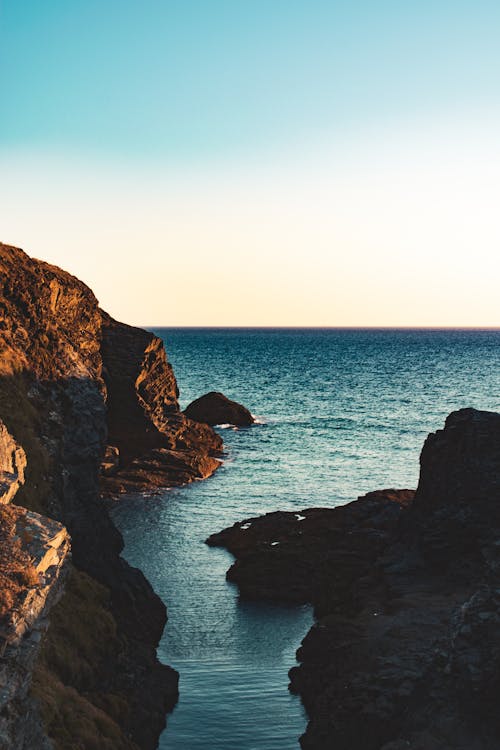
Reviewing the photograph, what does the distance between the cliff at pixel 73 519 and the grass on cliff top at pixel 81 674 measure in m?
0.04

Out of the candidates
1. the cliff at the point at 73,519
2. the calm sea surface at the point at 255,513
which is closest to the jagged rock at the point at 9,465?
the cliff at the point at 73,519

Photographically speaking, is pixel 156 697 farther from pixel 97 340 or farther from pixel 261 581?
pixel 97 340

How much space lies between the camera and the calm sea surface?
27.2 m

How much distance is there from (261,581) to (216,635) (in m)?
6.00

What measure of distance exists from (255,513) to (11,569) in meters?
40.0

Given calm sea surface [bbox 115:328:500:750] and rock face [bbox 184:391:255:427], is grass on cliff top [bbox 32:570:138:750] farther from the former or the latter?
rock face [bbox 184:391:255:427]

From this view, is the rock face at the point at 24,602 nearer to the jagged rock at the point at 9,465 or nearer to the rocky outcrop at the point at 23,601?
the rocky outcrop at the point at 23,601

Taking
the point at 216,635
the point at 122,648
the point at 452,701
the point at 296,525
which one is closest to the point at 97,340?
the point at 296,525

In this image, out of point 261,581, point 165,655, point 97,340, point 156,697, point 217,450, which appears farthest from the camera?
point 217,450

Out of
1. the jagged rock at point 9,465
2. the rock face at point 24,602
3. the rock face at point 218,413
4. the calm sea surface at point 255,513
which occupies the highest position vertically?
the jagged rock at point 9,465

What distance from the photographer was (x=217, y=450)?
77.7 meters

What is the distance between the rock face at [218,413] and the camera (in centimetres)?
9762

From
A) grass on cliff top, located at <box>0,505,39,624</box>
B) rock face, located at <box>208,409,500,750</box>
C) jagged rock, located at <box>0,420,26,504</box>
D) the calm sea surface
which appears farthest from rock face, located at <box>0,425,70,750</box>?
rock face, located at <box>208,409,500,750</box>

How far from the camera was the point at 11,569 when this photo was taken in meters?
15.3
